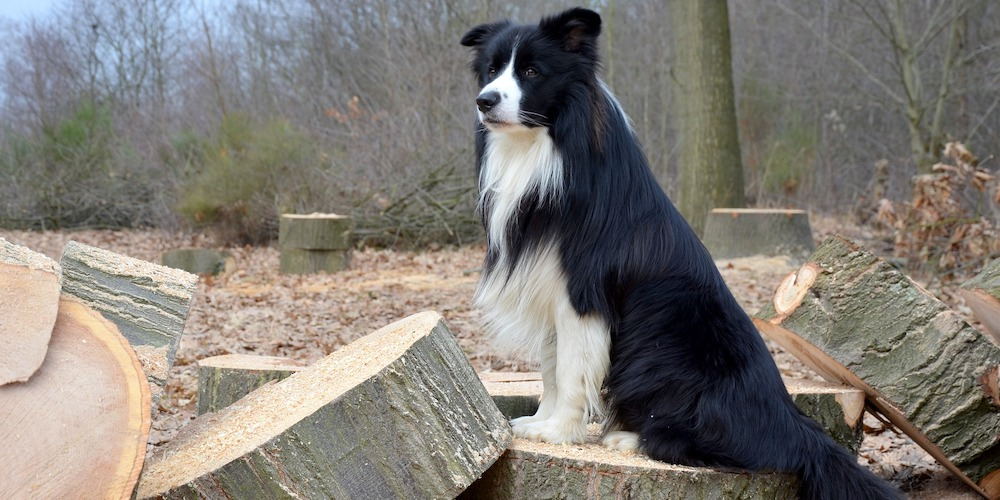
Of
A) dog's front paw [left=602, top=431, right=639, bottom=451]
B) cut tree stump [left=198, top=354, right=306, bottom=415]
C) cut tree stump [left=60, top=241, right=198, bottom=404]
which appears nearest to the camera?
cut tree stump [left=60, top=241, right=198, bottom=404]

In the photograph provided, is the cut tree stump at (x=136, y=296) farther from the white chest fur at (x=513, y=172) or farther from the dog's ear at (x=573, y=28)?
the dog's ear at (x=573, y=28)

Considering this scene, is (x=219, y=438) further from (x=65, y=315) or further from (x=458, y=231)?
(x=458, y=231)

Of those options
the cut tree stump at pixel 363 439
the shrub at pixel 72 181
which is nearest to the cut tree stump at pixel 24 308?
the cut tree stump at pixel 363 439

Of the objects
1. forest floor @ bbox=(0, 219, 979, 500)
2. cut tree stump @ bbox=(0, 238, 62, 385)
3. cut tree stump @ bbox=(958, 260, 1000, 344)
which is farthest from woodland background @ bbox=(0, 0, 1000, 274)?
cut tree stump @ bbox=(0, 238, 62, 385)

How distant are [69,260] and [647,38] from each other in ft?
55.2

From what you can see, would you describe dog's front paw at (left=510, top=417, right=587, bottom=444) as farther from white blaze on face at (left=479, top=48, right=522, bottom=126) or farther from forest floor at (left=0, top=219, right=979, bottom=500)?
forest floor at (left=0, top=219, right=979, bottom=500)

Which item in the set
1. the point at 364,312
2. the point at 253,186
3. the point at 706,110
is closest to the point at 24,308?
the point at 364,312

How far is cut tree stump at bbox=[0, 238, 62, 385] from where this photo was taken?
2.20 metres

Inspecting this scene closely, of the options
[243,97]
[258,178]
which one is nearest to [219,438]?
[258,178]

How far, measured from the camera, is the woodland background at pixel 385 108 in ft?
46.2

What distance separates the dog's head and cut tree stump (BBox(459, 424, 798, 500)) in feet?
3.96

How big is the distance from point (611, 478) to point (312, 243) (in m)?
8.63

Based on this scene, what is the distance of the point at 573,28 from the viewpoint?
127 inches

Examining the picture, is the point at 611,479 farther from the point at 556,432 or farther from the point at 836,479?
the point at 836,479
